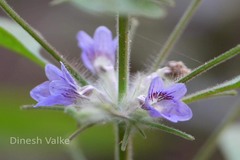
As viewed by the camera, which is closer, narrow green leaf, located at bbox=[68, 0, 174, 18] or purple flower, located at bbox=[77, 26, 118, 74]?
narrow green leaf, located at bbox=[68, 0, 174, 18]

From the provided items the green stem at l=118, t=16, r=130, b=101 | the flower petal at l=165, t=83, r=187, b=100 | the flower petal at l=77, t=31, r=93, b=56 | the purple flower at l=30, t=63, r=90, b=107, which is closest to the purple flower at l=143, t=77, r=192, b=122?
the flower petal at l=165, t=83, r=187, b=100

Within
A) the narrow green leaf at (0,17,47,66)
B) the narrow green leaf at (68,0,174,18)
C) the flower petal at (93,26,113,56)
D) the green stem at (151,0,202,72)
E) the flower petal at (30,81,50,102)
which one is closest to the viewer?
the narrow green leaf at (68,0,174,18)

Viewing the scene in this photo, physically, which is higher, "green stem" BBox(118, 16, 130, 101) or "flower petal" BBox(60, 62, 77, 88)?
"green stem" BBox(118, 16, 130, 101)

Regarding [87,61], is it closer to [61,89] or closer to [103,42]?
[103,42]

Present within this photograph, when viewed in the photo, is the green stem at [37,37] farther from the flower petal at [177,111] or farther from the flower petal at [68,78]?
the flower petal at [177,111]

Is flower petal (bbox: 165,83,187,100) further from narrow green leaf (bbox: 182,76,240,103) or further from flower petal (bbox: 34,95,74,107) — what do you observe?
flower petal (bbox: 34,95,74,107)

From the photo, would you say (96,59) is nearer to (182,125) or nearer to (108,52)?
(108,52)

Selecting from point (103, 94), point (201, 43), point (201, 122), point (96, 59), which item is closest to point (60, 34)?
point (201, 43)
